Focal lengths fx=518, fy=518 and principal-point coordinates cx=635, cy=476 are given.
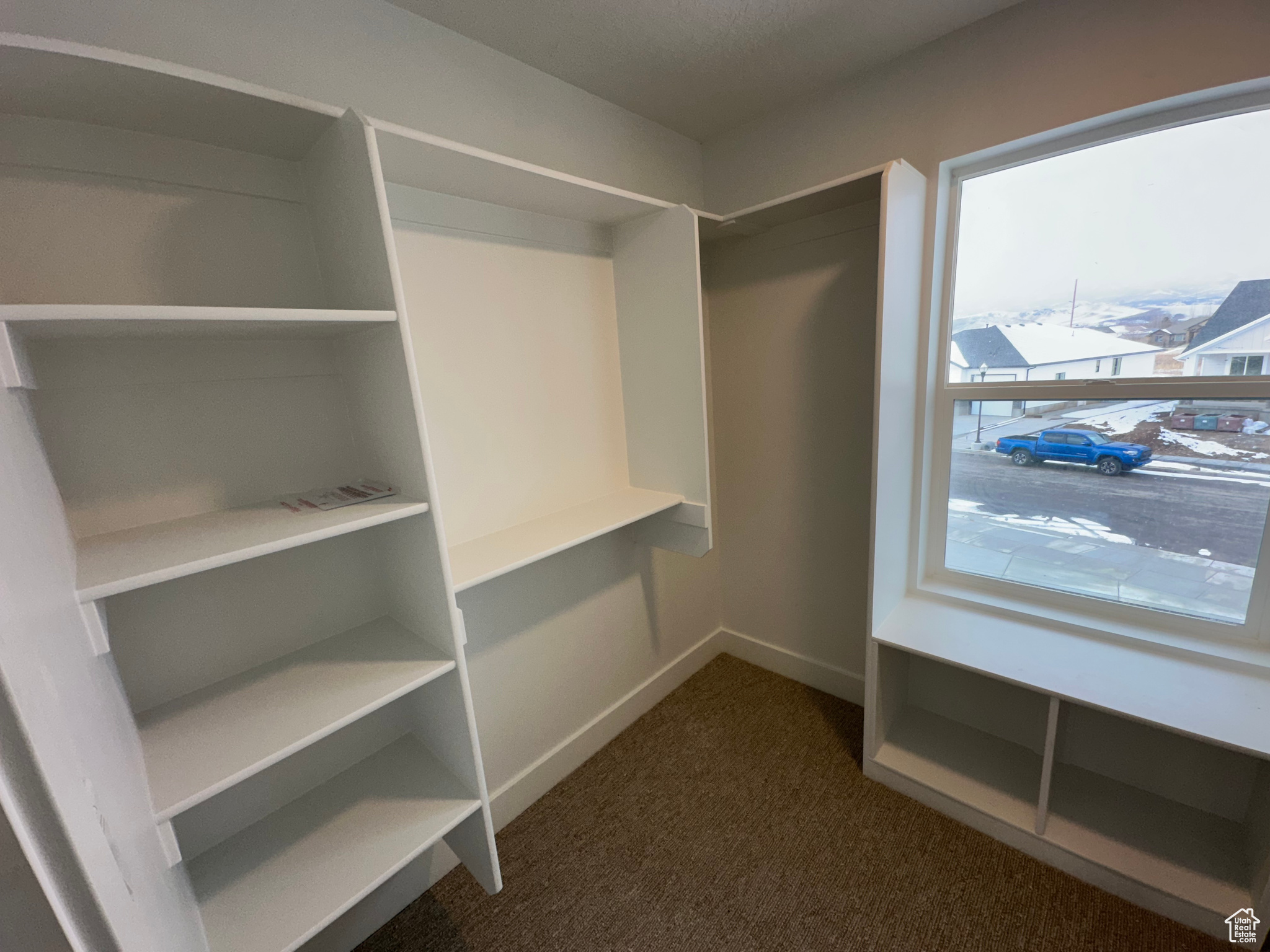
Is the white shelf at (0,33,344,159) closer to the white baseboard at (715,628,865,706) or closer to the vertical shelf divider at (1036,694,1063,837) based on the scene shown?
the vertical shelf divider at (1036,694,1063,837)

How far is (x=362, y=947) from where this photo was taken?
61.4 inches

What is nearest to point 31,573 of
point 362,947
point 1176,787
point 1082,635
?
point 362,947

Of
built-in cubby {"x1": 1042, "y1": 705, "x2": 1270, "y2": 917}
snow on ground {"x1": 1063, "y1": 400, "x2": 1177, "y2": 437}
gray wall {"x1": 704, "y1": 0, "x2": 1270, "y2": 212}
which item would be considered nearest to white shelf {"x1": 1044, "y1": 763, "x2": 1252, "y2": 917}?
built-in cubby {"x1": 1042, "y1": 705, "x2": 1270, "y2": 917}

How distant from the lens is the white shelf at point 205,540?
852mm

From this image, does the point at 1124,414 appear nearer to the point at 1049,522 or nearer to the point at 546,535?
the point at 1049,522

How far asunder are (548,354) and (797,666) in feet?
6.39

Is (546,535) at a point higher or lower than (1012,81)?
lower

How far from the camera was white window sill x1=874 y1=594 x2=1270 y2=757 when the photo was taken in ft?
4.54

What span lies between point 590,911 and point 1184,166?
2.85m

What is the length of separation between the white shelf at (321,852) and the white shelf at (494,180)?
155 cm

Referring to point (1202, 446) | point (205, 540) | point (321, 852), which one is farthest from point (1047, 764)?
point (205, 540)

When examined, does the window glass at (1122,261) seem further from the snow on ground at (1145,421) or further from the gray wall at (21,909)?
the gray wall at (21,909)

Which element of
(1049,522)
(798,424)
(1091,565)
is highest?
(798,424)

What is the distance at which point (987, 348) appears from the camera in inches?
74.7
